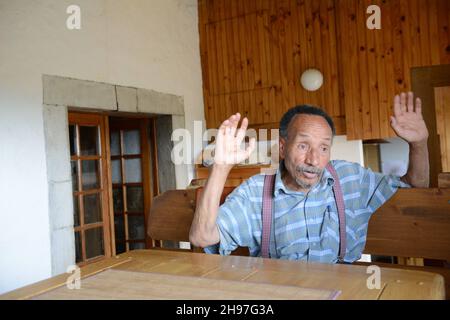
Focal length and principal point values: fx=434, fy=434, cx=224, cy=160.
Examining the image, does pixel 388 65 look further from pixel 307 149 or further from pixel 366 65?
pixel 307 149

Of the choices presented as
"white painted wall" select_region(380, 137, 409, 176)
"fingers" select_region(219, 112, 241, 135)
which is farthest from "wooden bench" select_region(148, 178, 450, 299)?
"white painted wall" select_region(380, 137, 409, 176)

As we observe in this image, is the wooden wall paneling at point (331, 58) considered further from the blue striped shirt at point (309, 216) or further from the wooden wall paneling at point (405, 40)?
the blue striped shirt at point (309, 216)

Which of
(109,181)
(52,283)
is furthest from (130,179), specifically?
(52,283)

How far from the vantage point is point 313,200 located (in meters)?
1.76

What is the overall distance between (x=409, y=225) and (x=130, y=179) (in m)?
3.57

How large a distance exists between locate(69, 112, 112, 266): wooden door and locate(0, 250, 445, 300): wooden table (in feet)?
8.72

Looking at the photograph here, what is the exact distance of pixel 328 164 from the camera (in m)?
1.88

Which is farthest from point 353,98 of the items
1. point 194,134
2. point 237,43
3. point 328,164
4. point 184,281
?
point 184,281

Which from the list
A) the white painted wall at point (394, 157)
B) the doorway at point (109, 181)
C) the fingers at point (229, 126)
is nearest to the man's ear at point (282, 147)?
the fingers at point (229, 126)

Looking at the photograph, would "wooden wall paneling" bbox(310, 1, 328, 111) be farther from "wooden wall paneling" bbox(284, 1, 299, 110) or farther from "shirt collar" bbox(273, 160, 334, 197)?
"shirt collar" bbox(273, 160, 334, 197)

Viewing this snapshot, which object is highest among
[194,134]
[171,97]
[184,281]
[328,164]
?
[171,97]

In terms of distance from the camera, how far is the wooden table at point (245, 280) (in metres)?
0.97

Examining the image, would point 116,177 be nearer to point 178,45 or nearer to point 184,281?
point 178,45

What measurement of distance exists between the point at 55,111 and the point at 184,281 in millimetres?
2548
